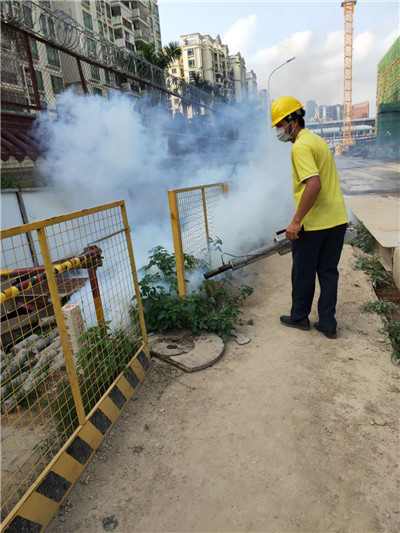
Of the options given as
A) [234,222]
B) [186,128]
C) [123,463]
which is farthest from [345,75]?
[123,463]

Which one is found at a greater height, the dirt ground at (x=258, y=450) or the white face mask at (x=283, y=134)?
the white face mask at (x=283, y=134)

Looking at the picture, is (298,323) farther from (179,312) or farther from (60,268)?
(60,268)

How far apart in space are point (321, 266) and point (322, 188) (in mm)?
720

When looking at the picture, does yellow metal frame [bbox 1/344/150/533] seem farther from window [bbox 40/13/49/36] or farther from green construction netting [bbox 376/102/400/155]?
green construction netting [bbox 376/102/400/155]

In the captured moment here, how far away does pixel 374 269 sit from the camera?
197 inches

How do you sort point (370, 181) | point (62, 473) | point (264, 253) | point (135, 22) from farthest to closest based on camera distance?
point (135, 22), point (370, 181), point (264, 253), point (62, 473)

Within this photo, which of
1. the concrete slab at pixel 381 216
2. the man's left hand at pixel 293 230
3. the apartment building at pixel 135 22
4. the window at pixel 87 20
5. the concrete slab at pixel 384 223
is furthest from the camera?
the apartment building at pixel 135 22

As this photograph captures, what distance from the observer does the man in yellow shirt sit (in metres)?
2.81

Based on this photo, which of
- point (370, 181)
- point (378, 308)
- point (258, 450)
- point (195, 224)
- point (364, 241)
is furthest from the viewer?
point (370, 181)

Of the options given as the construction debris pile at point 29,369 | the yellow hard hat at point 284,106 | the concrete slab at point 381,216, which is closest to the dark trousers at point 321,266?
the yellow hard hat at point 284,106

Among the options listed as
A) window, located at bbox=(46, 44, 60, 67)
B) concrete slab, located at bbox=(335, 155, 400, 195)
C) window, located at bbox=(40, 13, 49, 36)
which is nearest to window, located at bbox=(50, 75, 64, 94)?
window, located at bbox=(46, 44, 60, 67)

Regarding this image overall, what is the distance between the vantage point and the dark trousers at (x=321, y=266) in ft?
10.2

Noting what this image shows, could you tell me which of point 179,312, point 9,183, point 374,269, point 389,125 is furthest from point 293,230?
point 389,125

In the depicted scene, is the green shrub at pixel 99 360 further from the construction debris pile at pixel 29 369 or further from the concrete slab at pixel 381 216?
the concrete slab at pixel 381 216
